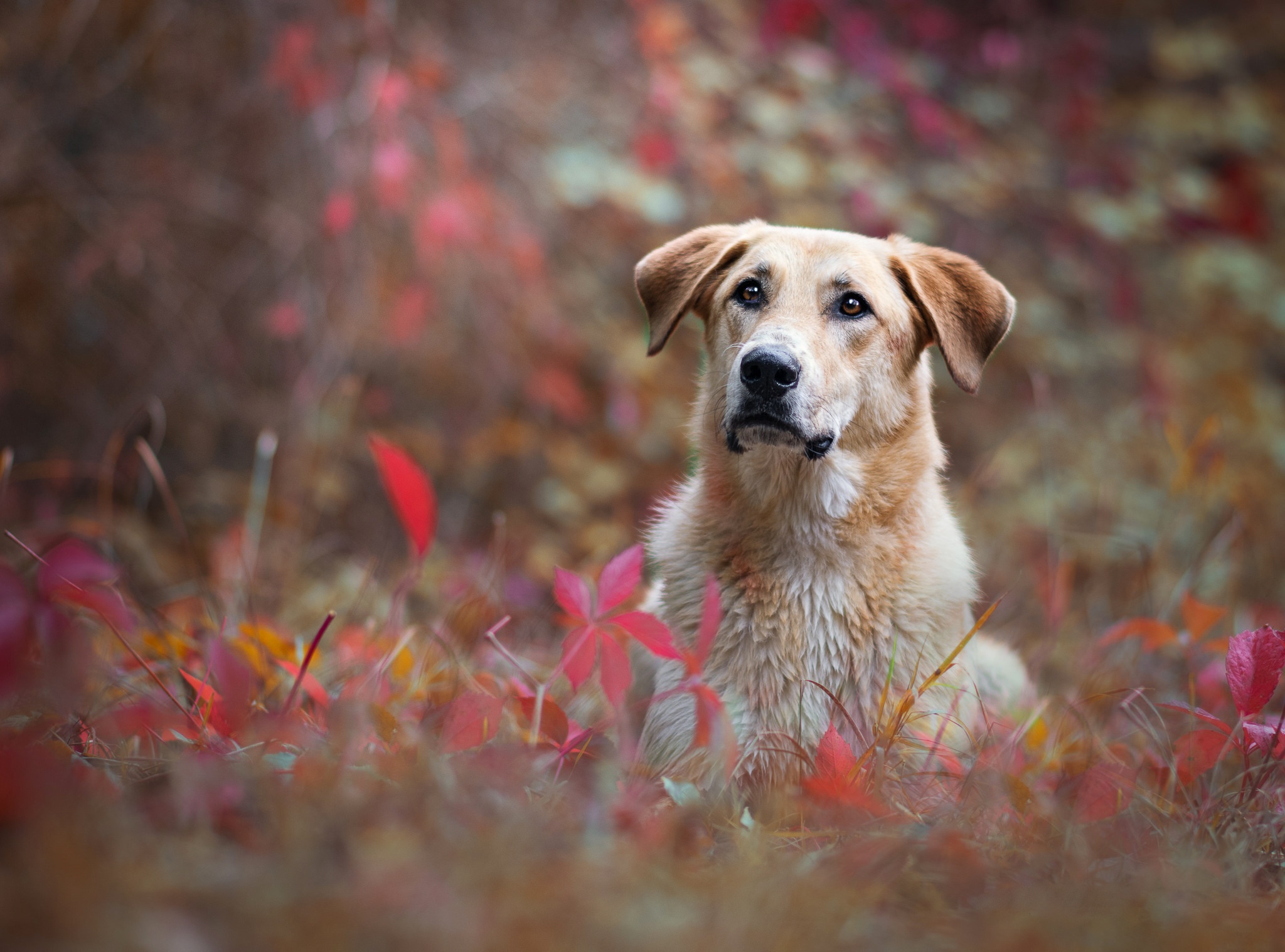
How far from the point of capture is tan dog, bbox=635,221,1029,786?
227 centimetres

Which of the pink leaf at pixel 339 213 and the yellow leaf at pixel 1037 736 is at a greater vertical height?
the pink leaf at pixel 339 213

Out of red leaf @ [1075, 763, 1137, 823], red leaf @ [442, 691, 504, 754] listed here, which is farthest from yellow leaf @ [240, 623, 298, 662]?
red leaf @ [1075, 763, 1137, 823]

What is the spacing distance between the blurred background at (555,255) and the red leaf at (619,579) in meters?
1.94

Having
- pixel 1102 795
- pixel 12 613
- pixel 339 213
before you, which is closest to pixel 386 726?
pixel 12 613

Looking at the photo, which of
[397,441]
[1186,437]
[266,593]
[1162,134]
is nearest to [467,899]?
[266,593]

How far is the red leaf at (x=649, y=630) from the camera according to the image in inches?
70.6

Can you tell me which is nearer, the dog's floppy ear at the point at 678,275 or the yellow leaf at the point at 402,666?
the yellow leaf at the point at 402,666

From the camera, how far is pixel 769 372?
239 centimetres

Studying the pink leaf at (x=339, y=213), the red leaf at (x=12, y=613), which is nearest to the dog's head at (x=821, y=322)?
the red leaf at (x=12, y=613)

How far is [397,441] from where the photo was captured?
5.28m

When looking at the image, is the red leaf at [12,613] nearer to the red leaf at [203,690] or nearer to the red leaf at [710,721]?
the red leaf at [203,690]

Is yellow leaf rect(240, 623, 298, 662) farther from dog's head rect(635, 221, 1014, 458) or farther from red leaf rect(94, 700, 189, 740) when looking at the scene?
dog's head rect(635, 221, 1014, 458)

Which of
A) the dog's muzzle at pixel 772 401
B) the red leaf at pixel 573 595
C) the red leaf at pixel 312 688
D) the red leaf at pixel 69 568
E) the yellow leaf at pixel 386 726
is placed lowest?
the red leaf at pixel 312 688

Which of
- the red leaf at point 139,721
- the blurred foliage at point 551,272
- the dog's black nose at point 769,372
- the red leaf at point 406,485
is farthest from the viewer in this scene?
the blurred foliage at point 551,272
